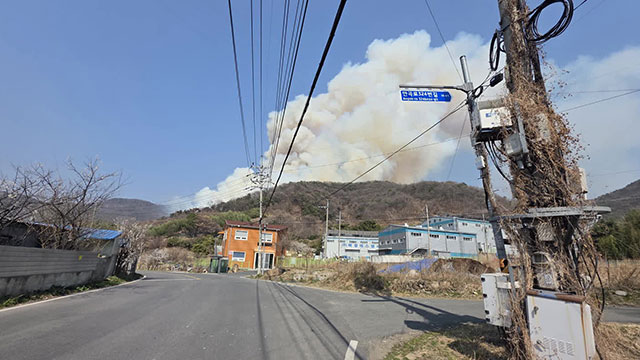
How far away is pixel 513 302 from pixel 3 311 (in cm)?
1119

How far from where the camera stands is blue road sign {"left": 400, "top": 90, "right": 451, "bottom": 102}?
264 inches

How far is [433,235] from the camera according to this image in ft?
154

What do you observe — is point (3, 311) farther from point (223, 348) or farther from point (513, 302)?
point (513, 302)

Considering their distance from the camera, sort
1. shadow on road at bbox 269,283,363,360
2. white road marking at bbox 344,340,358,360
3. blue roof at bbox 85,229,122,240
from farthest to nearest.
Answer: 1. blue roof at bbox 85,229,122,240
2. shadow on road at bbox 269,283,363,360
3. white road marking at bbox 344,340,358,360

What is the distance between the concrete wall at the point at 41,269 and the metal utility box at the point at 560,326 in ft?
41.0

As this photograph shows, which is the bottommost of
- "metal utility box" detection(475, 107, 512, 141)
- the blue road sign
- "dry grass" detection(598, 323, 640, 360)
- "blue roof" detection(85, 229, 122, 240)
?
"dry grass" detection(598, 323, 640, 360)

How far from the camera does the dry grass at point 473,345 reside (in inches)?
150

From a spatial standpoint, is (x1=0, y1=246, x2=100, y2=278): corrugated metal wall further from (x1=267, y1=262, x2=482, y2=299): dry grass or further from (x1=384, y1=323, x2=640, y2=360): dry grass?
(x1=267, y1=262, x2=482, y2=299): dry grass

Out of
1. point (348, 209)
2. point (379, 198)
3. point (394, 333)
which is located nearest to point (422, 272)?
point (394, 333)

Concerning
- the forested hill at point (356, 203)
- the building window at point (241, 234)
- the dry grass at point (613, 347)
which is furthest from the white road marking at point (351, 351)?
the forested hill at point (356, 203)

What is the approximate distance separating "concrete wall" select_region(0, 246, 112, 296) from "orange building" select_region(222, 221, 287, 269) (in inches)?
1084

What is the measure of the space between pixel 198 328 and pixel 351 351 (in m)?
3.31

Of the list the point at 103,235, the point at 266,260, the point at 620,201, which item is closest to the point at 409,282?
the point at 620,201

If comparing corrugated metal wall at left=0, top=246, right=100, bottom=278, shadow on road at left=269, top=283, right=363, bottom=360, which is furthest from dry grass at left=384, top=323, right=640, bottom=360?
corrugated metal wall at left=0, top=246, right=100, bottom=278
